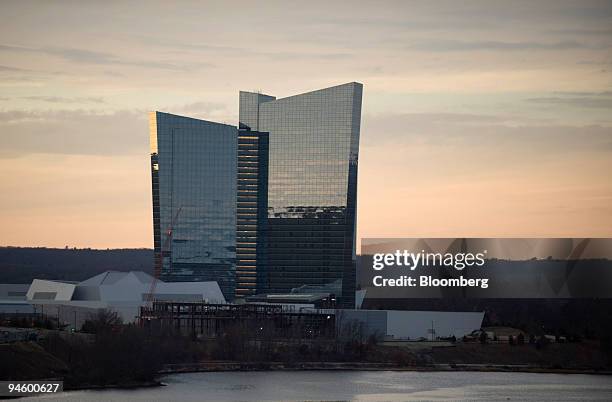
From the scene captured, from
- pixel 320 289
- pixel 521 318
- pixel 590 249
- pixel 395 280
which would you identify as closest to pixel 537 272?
pixel 590 249

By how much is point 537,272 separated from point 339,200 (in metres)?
70.9

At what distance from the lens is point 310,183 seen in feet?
640

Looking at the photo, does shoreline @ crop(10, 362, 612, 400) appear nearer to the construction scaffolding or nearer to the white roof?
the construction scaffolding

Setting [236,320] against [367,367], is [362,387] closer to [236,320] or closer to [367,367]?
[367,367]

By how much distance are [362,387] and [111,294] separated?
6507 cm

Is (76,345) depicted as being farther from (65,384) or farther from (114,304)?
(114,304)

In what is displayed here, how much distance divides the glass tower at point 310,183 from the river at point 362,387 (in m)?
73.6

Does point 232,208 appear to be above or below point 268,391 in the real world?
above

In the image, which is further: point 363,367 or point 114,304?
point 114,304

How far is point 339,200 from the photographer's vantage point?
192 m

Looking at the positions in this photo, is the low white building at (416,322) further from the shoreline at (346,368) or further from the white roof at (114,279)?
the white roof at (114,279)

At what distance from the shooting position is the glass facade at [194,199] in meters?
191

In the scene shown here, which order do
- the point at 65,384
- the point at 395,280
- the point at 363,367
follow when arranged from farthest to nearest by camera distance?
the point at 363,367, the point at 395,280, the point at 65,384

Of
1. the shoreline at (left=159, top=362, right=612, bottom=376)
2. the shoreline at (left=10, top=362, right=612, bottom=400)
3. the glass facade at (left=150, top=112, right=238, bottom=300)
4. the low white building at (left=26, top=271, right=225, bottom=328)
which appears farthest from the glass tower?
the shoreline at (left=10, top=362, right=612, bottom=400)
